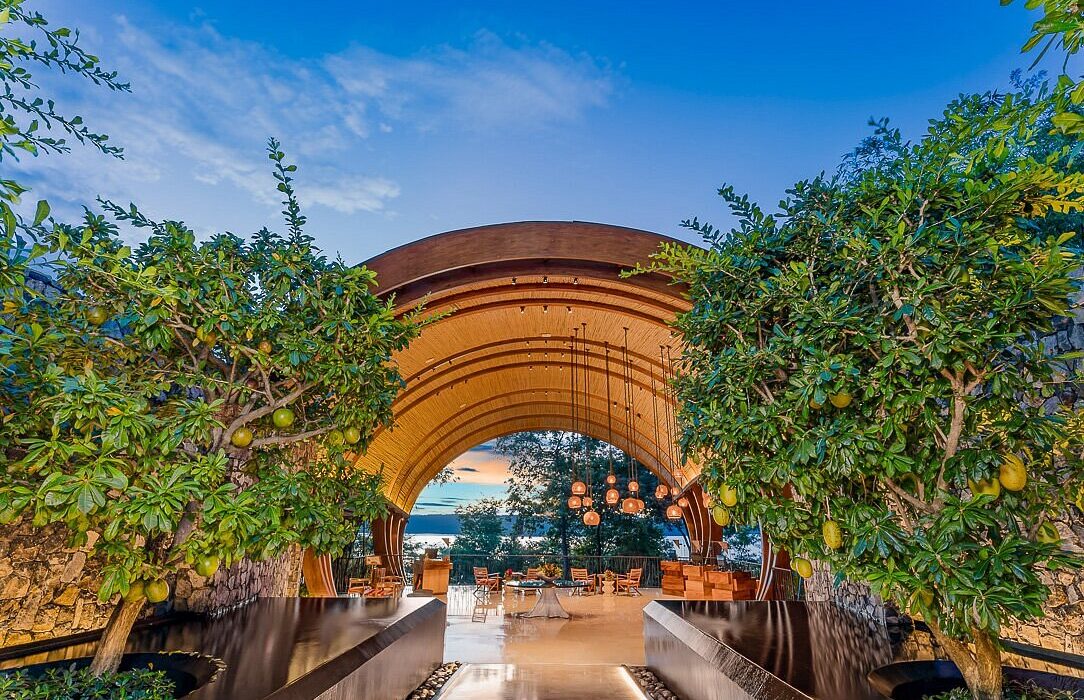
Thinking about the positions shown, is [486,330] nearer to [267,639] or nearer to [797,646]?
[267,639]

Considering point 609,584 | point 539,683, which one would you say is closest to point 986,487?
point 539,683

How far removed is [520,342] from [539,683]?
683 centimetres

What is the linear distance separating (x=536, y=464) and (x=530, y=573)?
11.7 metres

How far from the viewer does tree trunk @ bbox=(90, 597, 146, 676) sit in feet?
7.77

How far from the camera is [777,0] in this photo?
8.93 m

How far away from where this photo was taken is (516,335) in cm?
1007

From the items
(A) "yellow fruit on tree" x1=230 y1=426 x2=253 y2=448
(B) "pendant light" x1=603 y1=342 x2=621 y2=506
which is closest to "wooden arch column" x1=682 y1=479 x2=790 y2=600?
(B) "pendant light" x1=603 y1=342 x2=621 y2=506

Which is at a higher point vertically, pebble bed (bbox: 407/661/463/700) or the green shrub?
the green shrub

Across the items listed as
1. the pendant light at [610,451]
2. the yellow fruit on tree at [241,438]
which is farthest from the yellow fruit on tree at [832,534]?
the pendant light at [610,451]

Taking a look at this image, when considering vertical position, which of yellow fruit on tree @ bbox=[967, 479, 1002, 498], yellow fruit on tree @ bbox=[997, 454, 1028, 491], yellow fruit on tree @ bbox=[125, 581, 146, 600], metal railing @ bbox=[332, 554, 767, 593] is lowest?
metal railing @ bbox=[332, 554, 767, 593]

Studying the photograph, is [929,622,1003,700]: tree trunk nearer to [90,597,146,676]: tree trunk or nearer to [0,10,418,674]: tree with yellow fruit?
[0,10,418,674]: tree with yellow fruit

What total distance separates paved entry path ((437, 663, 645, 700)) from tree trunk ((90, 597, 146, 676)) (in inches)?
110

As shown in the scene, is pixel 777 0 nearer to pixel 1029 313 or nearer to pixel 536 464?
pixel 1029 313

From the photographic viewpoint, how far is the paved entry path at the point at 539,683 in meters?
4.38
